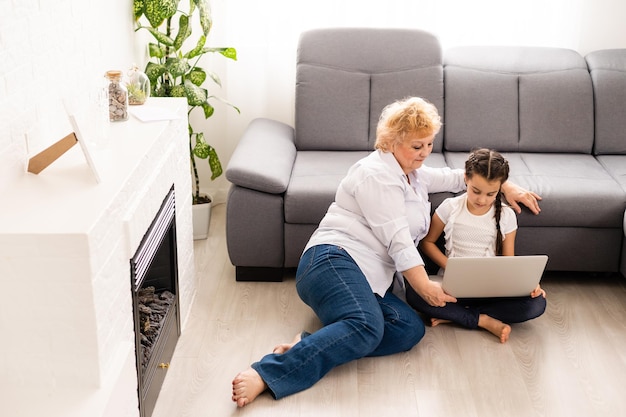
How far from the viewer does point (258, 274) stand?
11.8 feet

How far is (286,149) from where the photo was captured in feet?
12.5

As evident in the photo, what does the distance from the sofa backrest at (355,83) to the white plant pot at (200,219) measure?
0.54 metres

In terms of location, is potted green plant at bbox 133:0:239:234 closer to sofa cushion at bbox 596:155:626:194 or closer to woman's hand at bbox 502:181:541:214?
woman's hand at bbox 502:181:541:214

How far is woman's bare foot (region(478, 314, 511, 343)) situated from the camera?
3129mm

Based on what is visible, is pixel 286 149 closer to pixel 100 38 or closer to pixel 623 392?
pixel 100 38

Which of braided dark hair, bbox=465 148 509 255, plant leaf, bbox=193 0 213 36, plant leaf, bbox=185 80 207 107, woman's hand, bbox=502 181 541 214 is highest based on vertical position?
plant leaf, bbox=193 0 213 36

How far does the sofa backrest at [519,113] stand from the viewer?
155 inches

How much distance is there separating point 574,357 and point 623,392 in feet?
0.84

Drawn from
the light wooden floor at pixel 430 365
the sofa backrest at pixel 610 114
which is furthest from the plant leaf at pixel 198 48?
the sofa backrest at pixel 610 114

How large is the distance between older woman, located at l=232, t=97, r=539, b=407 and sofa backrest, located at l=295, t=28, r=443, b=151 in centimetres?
81

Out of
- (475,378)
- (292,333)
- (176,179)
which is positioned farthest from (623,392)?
(176,179)

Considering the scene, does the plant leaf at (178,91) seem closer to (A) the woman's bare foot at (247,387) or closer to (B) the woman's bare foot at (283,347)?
(B) the woman's bare foot at (283,347)

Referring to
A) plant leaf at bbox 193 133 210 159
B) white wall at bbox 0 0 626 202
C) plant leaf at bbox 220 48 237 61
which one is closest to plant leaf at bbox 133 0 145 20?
white wall at bbox 0 0 626 202

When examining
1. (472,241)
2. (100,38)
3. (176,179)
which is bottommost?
(472,241)
